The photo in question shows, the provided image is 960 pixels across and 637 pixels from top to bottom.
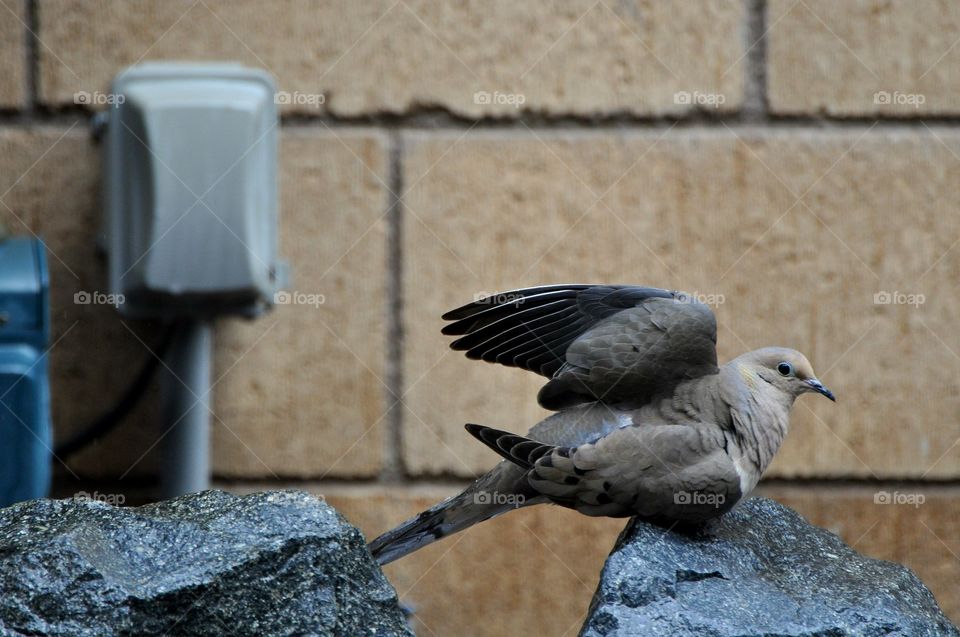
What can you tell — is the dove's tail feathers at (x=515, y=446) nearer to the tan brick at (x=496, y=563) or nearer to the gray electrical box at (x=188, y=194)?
the gray electrical box at (x=188, y=194)

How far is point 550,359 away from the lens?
2367mm

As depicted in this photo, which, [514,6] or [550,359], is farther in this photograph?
[514,6]

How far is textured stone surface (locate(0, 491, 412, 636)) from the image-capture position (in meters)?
1.77

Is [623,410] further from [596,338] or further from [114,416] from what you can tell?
[114,416]

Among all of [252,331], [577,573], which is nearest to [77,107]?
[252,331]

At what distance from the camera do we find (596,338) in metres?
2.27

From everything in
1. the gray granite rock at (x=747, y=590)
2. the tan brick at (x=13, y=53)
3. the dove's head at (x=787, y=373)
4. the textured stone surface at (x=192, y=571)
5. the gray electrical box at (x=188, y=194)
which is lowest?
the gray granite rock at (x=747, y=590)

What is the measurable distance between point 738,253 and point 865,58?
753 mm

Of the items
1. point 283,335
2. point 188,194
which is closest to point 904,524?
point 283,335

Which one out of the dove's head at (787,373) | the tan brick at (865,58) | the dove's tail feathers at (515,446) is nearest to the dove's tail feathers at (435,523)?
the dove's tail feathers at (515,446)

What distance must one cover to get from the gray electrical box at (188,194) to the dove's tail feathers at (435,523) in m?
0.88

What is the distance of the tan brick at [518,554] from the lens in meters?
3.43

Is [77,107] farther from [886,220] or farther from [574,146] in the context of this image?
[886,220]

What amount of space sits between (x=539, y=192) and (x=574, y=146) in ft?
0.60
